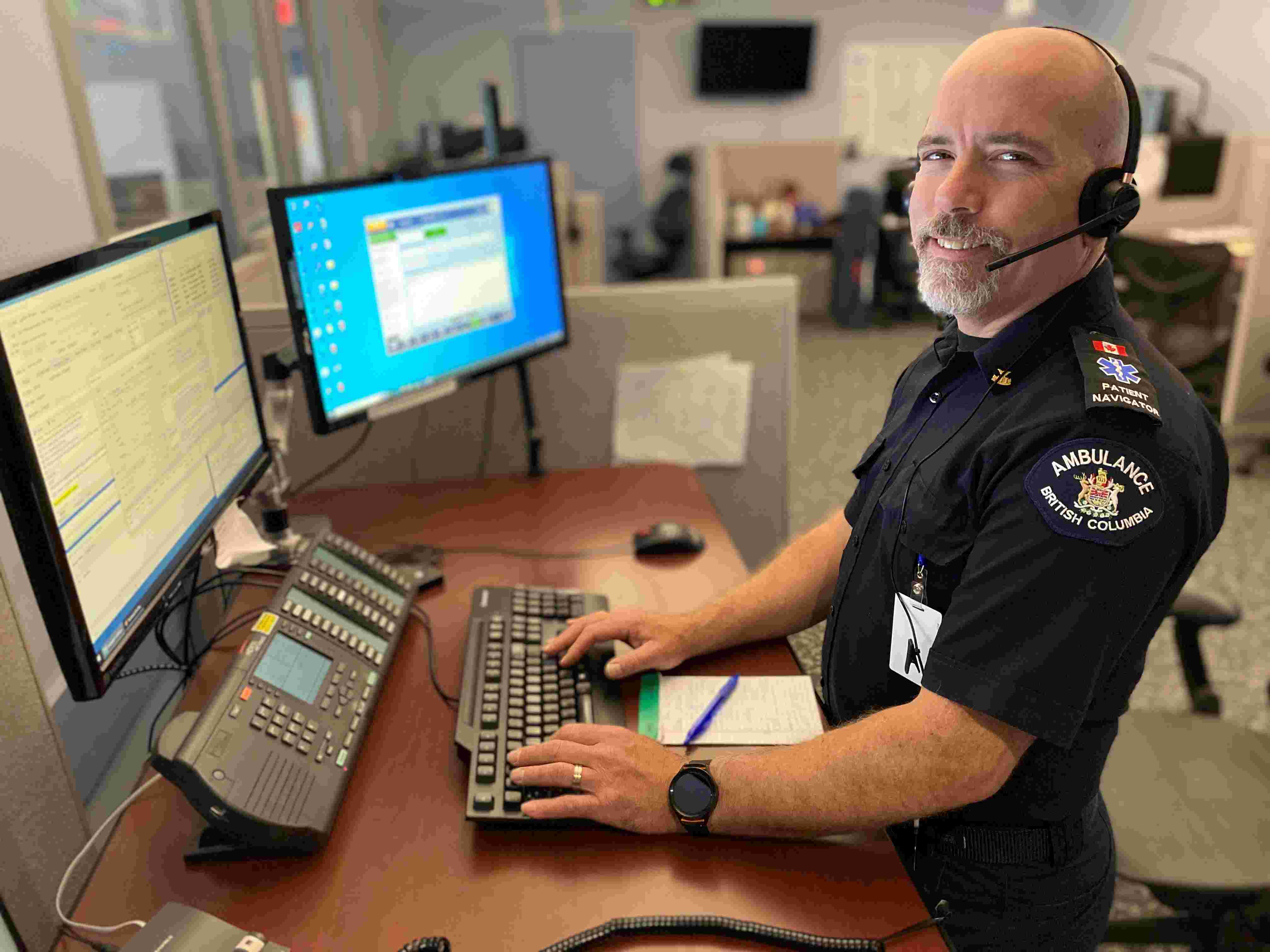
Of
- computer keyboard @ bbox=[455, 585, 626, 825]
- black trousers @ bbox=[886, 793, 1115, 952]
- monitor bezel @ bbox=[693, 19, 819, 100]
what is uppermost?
monitor bezel @ bbox=[693, 19, 819, 100]

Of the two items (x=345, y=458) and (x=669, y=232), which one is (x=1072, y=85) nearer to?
(x=345, y=458)

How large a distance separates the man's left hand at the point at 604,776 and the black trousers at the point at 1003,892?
0.88 ft

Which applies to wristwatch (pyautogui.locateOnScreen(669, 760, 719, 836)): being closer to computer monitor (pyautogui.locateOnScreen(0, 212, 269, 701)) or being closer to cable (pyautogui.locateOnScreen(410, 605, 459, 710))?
cable (pyautogui.locateOnScreen(410, 605, 459, 710))

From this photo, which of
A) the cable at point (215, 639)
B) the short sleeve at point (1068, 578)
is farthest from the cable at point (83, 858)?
the short sleeve at point (1068, 578)

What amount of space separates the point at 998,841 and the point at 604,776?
1.37 ft

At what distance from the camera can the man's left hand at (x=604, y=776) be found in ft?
2.69

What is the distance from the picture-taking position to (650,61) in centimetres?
708

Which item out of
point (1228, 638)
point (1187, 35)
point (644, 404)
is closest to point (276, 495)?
point (644, 404)

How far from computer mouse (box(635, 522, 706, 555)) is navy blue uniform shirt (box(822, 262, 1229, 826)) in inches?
15.4

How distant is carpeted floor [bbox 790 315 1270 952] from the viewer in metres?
2.20

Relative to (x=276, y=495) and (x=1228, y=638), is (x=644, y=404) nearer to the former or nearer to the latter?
(x=276, y=495)

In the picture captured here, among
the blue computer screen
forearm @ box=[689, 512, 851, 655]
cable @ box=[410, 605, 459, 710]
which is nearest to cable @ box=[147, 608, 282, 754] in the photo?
cable @ box=[410, 605, 459, 710]

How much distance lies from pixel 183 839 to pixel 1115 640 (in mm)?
846

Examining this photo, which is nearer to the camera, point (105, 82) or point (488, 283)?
point (488, 283)
